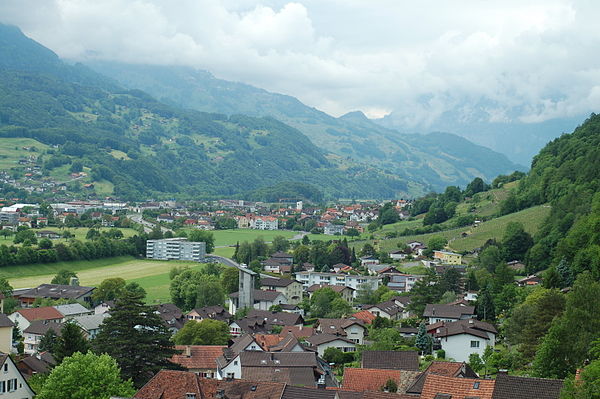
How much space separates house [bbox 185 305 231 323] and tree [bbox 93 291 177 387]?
2386cm

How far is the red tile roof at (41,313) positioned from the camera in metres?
57.6

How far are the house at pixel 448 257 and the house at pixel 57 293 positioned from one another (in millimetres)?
36484

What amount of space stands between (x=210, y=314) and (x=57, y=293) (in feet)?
62.0

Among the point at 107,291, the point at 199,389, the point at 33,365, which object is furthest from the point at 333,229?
the point at 199,389

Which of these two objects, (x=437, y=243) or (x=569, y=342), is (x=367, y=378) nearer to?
(x=569, y=342)

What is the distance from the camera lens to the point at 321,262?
85.9m

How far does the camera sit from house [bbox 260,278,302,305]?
231 feet

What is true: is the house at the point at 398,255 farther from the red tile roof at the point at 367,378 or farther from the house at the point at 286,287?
the red tile roof at the point at 367,378

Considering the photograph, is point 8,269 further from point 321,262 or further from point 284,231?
point 284,231

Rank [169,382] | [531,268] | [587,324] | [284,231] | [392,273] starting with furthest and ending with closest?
[284,231] → [392,273] → [531,268] → [587,324] → [169,382]

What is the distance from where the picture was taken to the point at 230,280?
237 feet

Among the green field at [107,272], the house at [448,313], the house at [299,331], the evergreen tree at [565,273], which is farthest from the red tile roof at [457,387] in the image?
the green field at [107,272]

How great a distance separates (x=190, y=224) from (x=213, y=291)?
8267 cm

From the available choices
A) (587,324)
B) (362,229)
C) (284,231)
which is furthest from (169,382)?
(284,231)
